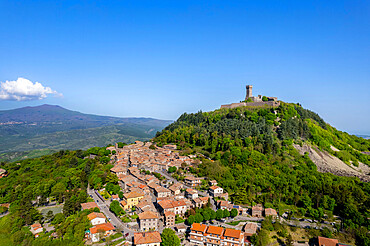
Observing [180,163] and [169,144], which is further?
[169,144]

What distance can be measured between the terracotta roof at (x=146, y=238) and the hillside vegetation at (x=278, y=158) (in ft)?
59.9

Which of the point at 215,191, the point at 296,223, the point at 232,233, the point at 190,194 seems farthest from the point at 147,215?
the point at 296,223

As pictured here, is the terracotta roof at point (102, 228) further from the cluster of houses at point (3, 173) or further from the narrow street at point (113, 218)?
the cluster of houses at point (3, 173)

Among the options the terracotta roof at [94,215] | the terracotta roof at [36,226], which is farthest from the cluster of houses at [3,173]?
the terracotta roof at [94,215]

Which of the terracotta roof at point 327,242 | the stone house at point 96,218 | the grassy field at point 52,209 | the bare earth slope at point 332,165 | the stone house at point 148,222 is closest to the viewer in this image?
the terracotta roof at point 327,242

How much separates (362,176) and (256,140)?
27497 millimetres

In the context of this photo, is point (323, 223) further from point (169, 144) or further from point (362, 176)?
point (169, 144)

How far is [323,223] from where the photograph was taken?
38.4 m

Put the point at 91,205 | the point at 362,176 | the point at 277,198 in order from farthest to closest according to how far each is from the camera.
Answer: the point at 362,176 < the point at 277,198 < the point at 91,205

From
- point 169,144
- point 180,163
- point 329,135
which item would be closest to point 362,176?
point 329,135

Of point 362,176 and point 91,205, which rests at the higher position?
point 362,176

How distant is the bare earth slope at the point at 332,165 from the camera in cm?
5775

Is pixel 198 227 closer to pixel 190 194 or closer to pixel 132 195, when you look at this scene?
pixel 190 194

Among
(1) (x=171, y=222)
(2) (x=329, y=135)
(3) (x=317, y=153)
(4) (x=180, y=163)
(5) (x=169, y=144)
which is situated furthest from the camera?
(2) (x=329, y=135)
